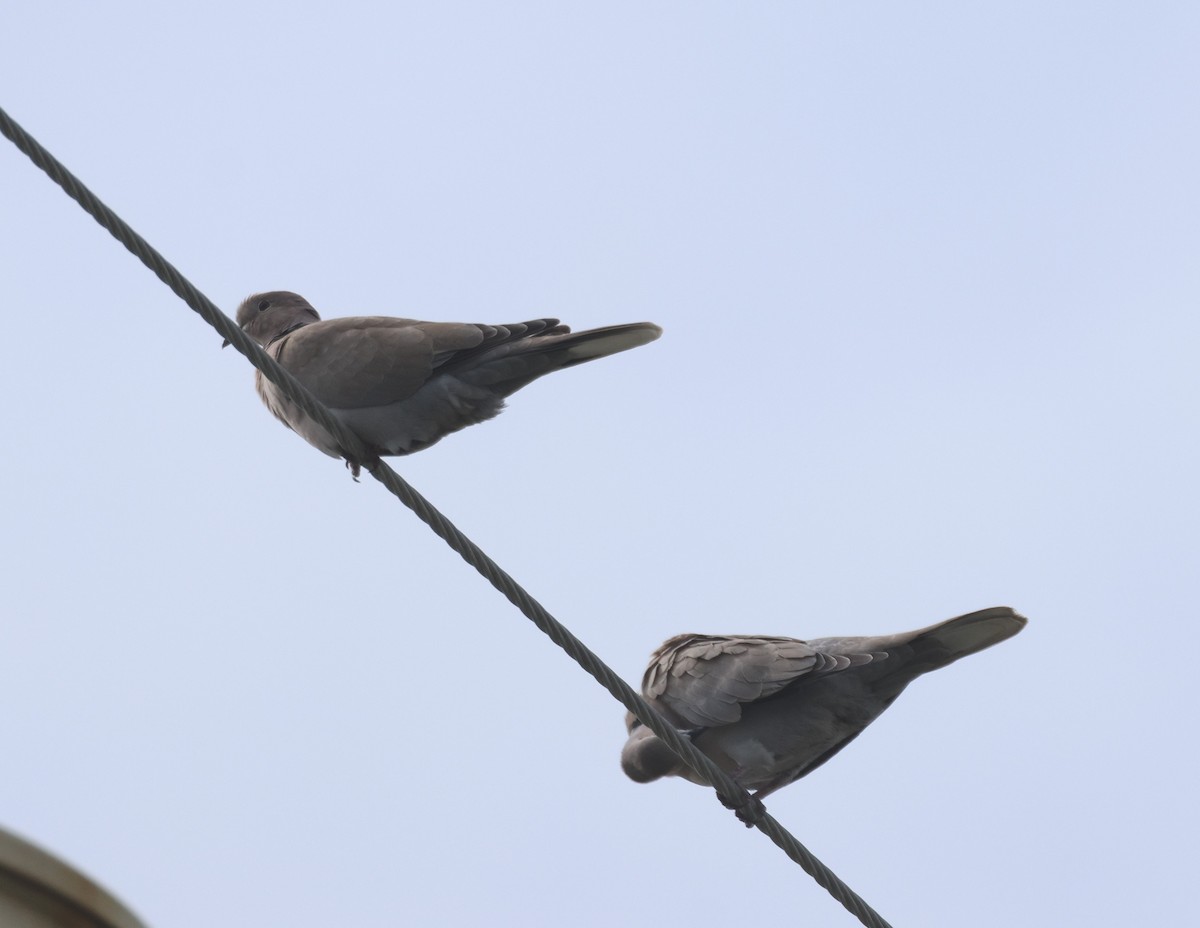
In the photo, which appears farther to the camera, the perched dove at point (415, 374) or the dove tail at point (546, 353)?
the perched dove at point (415, 374)

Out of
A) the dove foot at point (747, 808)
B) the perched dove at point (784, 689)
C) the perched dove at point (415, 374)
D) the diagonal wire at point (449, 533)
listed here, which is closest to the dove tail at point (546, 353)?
the perched dove at point (415, 374)

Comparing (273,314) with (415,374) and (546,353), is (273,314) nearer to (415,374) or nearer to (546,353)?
(415,374)

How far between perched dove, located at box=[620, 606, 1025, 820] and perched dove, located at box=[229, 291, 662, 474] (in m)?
1.41

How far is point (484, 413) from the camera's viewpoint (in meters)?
6.20

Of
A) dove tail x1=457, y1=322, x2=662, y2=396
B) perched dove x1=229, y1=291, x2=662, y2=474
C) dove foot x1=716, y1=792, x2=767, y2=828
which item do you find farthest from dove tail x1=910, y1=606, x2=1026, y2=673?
perched dove x1=229, y1=291, x2=662, y2=474

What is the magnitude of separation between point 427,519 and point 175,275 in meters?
1.04

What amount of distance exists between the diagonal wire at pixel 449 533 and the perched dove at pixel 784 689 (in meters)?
1.06

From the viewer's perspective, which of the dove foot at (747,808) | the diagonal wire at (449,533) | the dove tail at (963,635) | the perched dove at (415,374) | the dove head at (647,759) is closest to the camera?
the diagonal wire at (449,533)

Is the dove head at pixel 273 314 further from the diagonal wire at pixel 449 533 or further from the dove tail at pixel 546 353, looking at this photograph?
the diagonal wire at pixel 449 533

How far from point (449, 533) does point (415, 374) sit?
181cm

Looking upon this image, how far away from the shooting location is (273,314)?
719 cm

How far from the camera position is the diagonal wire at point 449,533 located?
3596mm

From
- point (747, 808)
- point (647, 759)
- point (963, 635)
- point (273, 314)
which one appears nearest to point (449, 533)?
point (747, 808)

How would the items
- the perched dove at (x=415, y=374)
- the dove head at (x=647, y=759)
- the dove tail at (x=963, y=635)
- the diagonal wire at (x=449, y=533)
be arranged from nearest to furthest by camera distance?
the diagonal wire at (x=449, y=533)
the dove tail at (x=963, y=635)
the perched dove at (x=415, y=374)
the dove head at (x=647, y=759)
